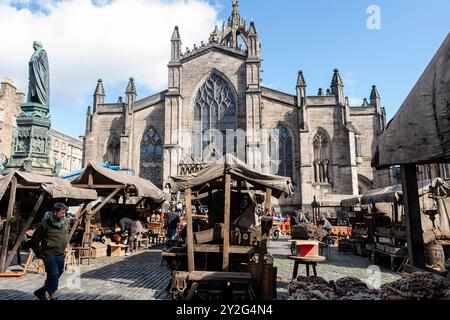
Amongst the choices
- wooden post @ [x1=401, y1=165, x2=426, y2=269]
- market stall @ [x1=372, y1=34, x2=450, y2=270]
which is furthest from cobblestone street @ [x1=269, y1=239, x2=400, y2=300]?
market stall @ [x1=372, y1=34, x2=450, y2=270]

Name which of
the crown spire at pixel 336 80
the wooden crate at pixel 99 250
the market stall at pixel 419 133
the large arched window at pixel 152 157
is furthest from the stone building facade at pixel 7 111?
the market stall at pixel 419 133

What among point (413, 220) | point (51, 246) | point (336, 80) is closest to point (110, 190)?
point (51, 246)

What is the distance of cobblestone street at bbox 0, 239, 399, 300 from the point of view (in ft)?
20.6

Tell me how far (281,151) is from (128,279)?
22805 millimetres

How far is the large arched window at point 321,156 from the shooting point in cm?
2839

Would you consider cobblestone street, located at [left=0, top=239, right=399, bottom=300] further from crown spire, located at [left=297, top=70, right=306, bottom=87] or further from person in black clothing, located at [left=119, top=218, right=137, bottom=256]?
crown spire, located at [left=297, top=70, right=306, bottom=87]

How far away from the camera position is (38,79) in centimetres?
1320

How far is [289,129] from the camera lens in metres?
28.8

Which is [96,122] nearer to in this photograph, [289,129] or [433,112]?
[289,129]

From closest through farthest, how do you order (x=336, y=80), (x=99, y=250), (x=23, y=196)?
(x=23, y=196) → (x=99, y=250) → (x=336, y=80)

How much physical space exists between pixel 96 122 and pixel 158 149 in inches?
261

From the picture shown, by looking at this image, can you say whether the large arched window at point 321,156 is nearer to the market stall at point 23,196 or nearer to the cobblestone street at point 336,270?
the cobblestone street at point 336,270

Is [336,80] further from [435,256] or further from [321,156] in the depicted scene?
[435,256]
